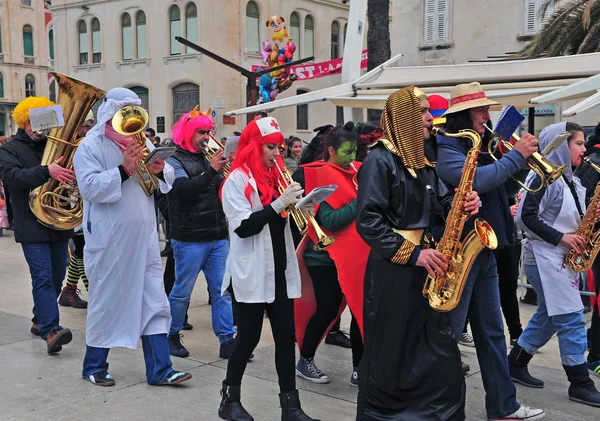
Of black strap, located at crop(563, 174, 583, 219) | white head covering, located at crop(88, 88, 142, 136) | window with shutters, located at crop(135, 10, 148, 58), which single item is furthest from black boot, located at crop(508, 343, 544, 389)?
window with shutters, located at crop(135, 10, 148, 58)

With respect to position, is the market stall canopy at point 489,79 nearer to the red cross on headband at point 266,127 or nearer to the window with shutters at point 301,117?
the red cross on headband at point 266,127

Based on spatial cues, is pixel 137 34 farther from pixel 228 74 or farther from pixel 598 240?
pixel 598 240

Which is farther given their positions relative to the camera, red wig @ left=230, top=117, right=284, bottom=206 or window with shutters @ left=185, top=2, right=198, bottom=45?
window with shutters @ left=185, top=2, right=198, bottom=45

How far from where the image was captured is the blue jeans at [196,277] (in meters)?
5.71

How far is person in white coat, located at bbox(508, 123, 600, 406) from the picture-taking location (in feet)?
15.8

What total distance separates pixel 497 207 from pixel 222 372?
7.70 ft

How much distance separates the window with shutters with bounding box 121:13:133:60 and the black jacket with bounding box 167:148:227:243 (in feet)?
96.6

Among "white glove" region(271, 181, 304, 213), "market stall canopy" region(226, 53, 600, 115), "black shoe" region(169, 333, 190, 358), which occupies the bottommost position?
"black shoe" region(169, 333, 190, 358)

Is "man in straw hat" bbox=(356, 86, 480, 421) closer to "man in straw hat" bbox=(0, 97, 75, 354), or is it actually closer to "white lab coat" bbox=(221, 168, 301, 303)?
"white lab coat" bbox=(221, 168, 301, 303)

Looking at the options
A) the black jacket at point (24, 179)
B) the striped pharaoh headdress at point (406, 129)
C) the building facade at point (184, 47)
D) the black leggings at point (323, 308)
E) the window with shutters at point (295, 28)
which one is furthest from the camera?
the window with shutters at point (295, 28)

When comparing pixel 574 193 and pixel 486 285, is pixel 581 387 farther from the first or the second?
pixel 574 193

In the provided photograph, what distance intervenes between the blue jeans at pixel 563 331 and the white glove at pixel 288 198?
2014 millimetres

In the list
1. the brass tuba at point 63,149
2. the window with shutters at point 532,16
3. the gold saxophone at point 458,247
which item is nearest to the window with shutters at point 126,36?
the window with shutters at point 532,16

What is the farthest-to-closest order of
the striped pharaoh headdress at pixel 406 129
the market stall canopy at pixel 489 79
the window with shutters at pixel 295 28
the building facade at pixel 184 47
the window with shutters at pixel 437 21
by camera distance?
the window with shutters at pixel 295 28 → the building facade at pixel 184 47 → the window with shutters at pixel 437 21 → the market stall canopy at pixel 489 79 → the striped pharaoh headdress at pixel 406 129
